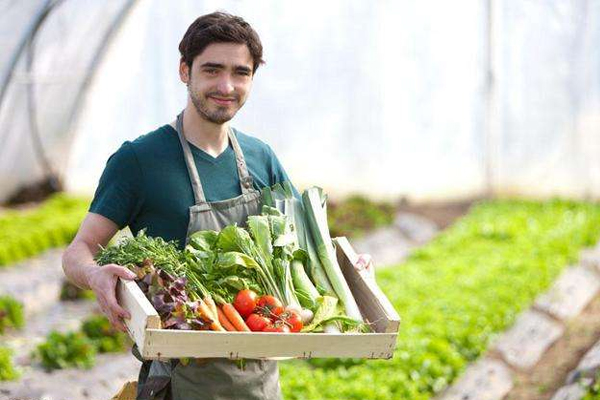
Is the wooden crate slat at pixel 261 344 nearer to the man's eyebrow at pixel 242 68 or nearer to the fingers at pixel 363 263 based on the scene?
the fingers at pixel 363 263

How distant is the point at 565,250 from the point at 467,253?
37.6 inches

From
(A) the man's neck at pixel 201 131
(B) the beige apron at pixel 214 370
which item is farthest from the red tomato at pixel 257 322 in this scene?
(A) the man's neck at pixel 201 131

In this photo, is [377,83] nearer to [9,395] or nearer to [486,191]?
[486,191]

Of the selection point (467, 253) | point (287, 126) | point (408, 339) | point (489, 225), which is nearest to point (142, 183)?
point (408, 339)

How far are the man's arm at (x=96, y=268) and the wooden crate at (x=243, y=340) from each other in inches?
1.6

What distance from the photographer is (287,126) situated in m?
14.2

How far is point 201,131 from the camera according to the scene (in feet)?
13.7

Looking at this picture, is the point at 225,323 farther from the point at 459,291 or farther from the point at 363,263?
the point at 459,291

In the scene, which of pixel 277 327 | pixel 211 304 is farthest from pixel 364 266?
pixel 211 304

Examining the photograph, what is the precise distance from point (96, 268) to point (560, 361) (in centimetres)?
563

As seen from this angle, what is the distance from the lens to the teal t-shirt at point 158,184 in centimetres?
405

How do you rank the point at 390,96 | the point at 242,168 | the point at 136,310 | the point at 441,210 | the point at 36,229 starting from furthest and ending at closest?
the point at 390,96 < the point at 441,210 < the point at 36,229 < the point at 242,168 < the point at 136,310

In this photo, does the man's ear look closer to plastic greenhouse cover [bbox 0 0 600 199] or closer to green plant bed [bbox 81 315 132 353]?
green plant bed [bbox 81 315 132 353]

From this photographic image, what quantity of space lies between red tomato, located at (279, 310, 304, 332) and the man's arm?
1.75 feet
